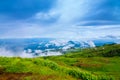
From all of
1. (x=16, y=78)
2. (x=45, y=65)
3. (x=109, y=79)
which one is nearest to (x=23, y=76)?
(x=16, y=78)

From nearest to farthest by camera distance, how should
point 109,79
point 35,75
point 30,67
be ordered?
point 35,75 < point 30,67 < point 109,79

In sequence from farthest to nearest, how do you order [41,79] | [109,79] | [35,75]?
[109,79] < [35,75] < [41,79]

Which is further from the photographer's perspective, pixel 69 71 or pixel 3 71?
pixel 69 71

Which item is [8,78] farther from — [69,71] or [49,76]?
[69,71]

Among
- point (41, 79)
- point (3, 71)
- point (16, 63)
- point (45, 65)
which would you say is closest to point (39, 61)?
point (45, 65)

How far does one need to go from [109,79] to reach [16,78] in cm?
1348

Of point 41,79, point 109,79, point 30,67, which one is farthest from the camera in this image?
point 109,79

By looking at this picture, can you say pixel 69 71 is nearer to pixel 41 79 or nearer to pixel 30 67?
pixel 30 67

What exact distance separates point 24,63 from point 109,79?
452 inches

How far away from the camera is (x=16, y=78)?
31.4 m

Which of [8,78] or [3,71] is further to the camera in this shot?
[3,71]

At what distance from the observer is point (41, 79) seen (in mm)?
30656

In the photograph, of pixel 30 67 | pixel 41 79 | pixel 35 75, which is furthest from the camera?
pixel 30 67

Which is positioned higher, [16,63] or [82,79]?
[16,63]
